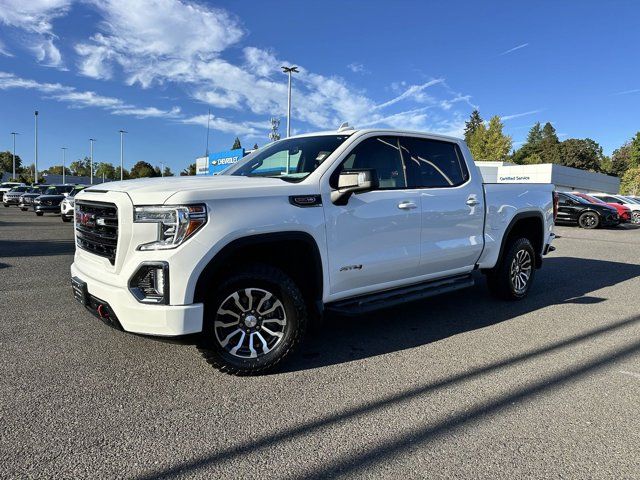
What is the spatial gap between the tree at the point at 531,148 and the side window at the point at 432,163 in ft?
365

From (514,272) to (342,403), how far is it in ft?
12.4

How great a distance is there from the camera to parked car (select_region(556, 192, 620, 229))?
1916cm

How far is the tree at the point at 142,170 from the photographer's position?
98994 mm

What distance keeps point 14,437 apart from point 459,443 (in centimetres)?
258

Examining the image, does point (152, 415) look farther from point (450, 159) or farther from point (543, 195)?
point (543, 195)

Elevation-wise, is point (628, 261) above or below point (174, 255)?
below

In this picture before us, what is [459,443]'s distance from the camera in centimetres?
266

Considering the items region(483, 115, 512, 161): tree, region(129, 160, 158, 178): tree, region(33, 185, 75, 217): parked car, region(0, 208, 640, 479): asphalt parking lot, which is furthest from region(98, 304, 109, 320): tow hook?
region(129, 160, 158, 178): tree

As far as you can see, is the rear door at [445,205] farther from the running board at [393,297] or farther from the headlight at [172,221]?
the headlight at [172,221]

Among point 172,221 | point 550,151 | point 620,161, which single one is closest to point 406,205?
point 172,221

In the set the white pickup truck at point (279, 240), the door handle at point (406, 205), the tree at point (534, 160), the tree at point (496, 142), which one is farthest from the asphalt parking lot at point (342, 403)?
the tree at point (534, 160)

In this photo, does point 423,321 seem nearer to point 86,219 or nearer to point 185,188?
point 185,188

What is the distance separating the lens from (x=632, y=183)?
2820 inches

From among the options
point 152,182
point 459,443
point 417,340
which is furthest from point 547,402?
point 152,182
